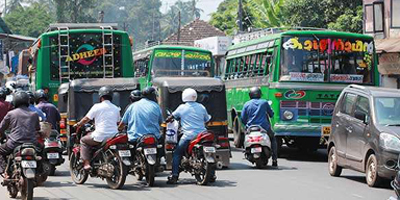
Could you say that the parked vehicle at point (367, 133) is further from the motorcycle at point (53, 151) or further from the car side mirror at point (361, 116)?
the motorcycle at point (53, 151)

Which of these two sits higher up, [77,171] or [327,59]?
[327,59]

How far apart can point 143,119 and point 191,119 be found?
854 mm

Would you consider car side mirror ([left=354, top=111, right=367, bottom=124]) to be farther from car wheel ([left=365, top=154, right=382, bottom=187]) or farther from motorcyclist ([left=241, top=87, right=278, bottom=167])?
motorcyclist ([left=241, top=87, right=278, bottom=167])

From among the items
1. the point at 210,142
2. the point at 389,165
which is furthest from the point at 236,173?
the point at 389,165

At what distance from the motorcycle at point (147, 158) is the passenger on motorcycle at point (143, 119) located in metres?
0.18

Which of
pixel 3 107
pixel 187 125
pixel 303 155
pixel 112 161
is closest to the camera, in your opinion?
pixel 112 161

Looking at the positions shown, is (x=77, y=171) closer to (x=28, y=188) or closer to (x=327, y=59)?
(x=28, y=188)

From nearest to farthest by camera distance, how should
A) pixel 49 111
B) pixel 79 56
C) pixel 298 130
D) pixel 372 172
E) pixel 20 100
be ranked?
pixel 20 100
pixel 372 172
pixel 49 111
pixel 298 130
pixel 79 56

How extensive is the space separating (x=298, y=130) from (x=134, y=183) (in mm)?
Answer: 6148

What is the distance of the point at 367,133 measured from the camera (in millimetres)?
14484

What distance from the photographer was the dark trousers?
13.8 m

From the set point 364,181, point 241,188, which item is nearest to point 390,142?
Result: point 364,181

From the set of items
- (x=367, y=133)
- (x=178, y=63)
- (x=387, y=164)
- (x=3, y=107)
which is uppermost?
(x=178, y=63)

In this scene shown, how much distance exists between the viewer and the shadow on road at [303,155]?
20828 millimetres
